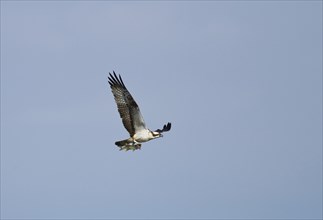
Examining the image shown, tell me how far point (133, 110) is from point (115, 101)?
1.08 metres

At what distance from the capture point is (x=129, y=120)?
2702 cm

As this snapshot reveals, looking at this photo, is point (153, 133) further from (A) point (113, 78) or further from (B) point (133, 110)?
(A) point (113, 78)

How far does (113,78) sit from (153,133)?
306 centimetres

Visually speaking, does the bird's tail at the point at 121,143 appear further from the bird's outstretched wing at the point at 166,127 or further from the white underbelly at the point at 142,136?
the bird's outstretched wing at the point at 166,127

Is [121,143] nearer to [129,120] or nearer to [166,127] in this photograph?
[129,120]

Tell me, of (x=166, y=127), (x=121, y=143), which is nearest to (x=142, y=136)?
(x=121, y=143)

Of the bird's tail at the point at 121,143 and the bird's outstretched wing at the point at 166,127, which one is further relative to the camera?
the bird's outstretched wing at the point at 166,127

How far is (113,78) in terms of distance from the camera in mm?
27109

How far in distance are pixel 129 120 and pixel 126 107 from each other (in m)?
0.62

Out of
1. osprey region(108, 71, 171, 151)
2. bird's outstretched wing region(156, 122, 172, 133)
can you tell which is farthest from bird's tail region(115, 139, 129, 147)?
bird's outstretched wing region(156, 122, 172, 133)

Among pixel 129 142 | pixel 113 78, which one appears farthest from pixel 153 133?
pixel 113 78

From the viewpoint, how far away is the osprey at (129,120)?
26812mm

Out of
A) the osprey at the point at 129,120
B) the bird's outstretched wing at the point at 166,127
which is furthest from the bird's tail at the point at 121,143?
the bird's outstretched wing at the point at 166,127

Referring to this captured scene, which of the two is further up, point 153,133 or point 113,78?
point 113,78
